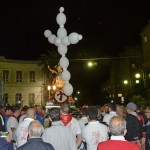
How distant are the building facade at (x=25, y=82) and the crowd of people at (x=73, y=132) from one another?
57.3 meters

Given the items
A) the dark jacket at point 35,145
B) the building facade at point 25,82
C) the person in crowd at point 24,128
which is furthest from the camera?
the building facade at point 25,82

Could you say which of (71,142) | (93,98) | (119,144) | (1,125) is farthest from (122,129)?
(93,98)

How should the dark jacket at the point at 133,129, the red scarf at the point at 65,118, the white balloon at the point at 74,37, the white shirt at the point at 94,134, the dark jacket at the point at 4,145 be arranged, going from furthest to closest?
the white balloon at the point at 74,37
the dark jacket at the point at 133,129
the red scarf at the point at 65,118
the white shirt at the point at 94,134
the dark jacket at the point at 4,145

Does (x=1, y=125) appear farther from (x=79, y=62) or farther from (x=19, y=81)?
(x=19, y=81)

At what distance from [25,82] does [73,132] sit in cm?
6208

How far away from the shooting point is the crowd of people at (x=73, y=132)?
483 cm

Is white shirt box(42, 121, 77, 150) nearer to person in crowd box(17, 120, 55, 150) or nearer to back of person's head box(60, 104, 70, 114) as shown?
back of person's head box(60, 104, 70, 114)

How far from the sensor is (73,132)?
320 inches

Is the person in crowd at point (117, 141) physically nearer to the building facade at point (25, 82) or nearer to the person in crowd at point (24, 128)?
the person in crowd at point (24, 128)

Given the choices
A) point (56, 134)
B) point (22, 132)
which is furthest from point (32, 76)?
point (56, 134)

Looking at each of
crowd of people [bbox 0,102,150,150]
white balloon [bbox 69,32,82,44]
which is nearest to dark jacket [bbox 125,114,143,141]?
crowd of people [bbox 0,102,150,150]

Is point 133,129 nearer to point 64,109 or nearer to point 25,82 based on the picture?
point 64,109

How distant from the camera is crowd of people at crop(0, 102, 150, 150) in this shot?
4.83 meters

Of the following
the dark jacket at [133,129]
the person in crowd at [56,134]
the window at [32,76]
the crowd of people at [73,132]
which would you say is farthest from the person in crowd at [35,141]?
the window at [32,76]
